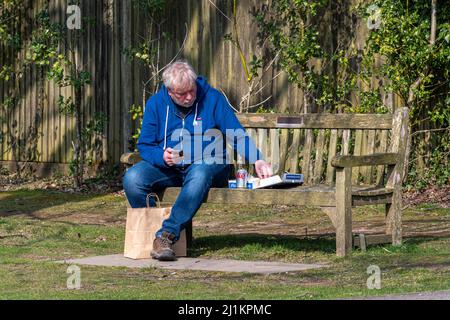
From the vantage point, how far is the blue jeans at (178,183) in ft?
29.4

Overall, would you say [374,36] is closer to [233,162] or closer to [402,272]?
[233,162]

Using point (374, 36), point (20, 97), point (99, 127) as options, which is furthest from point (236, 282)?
point (20, 97)

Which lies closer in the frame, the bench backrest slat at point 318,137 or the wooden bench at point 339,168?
the wooden bench at point 339,168

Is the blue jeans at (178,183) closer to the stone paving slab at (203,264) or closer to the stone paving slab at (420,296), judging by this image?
the stone paving slab at (203,264)

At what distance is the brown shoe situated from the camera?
884 centimetres

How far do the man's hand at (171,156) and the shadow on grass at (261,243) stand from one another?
77cm

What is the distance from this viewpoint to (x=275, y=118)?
10141 millimetres

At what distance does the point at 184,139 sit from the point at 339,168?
129 cm

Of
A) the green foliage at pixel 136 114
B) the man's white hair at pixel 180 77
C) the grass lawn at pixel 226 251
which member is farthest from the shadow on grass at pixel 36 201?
the man's white hair at pixel 180 77

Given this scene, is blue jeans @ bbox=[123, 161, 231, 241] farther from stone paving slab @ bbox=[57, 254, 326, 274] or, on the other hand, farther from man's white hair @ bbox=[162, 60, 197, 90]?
man's white hair @ bbox=[162, 60, 197, 90]

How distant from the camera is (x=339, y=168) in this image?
883 centimetres

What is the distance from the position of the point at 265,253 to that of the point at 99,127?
20.8 ft
